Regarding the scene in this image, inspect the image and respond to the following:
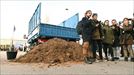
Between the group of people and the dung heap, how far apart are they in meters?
0.92

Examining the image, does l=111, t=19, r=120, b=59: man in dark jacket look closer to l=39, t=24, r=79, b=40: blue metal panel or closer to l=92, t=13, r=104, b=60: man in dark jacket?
l=92, t=13, r=104, b=60: man in dark jacket

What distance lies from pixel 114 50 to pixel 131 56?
1.57m

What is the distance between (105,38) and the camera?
13.6 meters

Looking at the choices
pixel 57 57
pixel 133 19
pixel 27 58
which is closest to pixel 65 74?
pixel 57 57

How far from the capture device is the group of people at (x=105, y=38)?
11836 millimetres

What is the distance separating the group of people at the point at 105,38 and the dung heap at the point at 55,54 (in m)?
0.92

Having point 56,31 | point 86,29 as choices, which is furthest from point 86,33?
point 56,31

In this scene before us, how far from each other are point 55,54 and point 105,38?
2.02 metres

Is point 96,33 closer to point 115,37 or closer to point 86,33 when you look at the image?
point 86,33

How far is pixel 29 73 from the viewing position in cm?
922

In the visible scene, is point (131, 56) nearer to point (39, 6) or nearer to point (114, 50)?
point (114, 50)

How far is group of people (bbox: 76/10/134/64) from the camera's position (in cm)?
1184

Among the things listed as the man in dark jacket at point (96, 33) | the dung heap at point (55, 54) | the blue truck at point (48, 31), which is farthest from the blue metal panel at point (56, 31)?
the man in dark jacket at point (96, 33)

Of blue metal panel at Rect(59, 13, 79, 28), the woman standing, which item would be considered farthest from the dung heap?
blue metal panel at Rect(59, 13, 79, 28)
